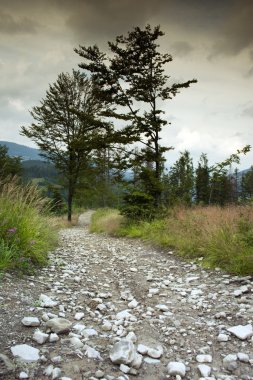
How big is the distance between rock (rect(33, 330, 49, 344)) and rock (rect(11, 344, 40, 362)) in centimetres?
17

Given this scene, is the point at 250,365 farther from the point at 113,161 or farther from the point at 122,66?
the point at 122,66

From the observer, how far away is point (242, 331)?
368 cm

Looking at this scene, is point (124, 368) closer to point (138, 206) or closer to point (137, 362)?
point (137, 362)

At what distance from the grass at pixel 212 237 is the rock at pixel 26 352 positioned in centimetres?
433

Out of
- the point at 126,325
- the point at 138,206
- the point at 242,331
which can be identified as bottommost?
the point at 126,325

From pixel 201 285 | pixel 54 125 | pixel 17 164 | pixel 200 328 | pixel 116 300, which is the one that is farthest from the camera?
pixel 17 164

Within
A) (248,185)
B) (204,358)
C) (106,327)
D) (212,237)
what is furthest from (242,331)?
(248,185)

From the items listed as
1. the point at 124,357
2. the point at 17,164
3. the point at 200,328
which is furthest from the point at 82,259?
the point at 17,164

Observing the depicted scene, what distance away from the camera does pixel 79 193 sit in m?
27.0

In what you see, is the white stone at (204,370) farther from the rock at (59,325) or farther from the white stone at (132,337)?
the rock at (59,325)

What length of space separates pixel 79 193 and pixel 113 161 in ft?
39.4

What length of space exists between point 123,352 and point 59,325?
36.7 inches

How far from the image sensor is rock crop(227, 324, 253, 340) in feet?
11.8

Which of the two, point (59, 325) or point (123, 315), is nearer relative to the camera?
point (59, 325)
